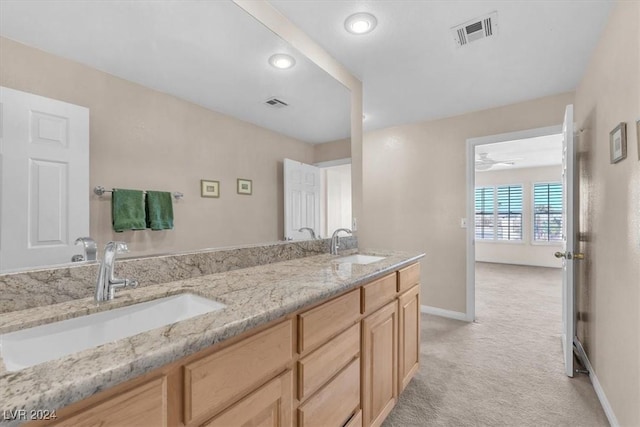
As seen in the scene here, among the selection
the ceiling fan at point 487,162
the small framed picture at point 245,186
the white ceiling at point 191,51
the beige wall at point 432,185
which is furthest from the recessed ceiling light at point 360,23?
the ceiling fan at point 487,162

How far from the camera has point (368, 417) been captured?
150cm

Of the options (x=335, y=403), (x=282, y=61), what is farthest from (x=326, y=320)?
(x=282, y=61)

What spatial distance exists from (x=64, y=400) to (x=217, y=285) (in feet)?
2.35

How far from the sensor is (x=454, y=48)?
216cm

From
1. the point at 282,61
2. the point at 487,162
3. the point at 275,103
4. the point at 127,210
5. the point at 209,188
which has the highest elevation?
the point at 487,162

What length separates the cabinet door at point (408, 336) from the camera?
184cm

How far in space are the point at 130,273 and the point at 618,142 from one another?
2.47 m

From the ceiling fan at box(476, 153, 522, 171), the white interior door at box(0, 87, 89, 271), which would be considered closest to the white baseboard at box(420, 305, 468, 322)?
the ceiling fan at box(476, 153, 522, 171)

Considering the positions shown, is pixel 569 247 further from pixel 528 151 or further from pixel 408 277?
pixel 528 151

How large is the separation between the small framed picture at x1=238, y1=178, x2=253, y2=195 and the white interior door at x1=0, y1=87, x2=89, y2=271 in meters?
0.70

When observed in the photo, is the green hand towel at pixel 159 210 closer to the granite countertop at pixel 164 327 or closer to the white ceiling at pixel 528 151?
the granite countertop at pixel 164 327

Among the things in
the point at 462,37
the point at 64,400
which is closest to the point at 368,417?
the point at 64,400

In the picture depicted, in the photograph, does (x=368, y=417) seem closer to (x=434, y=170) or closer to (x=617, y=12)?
(x=617, y=12)

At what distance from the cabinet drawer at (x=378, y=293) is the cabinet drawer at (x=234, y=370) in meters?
0.56
